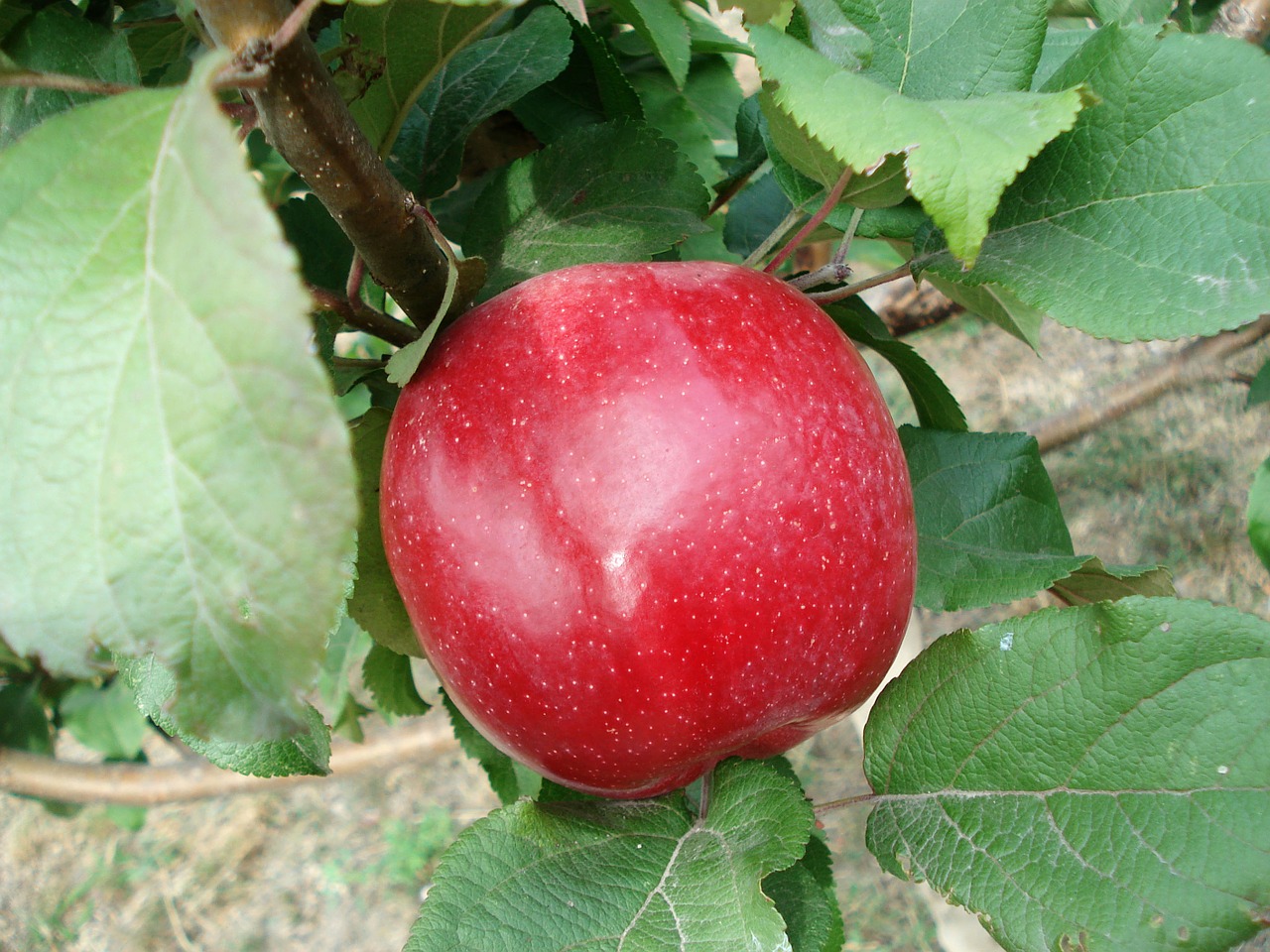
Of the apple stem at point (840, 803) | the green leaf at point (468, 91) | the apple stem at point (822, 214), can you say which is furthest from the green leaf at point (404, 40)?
the apple stem at point (840, 803)

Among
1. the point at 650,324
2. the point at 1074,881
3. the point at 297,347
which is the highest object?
the point at 297,347

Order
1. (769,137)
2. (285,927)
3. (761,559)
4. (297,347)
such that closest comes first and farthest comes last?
(297,347)
(761,559)
(769,137)
(285,927)

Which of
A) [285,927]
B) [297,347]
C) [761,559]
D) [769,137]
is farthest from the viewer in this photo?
[285,927]

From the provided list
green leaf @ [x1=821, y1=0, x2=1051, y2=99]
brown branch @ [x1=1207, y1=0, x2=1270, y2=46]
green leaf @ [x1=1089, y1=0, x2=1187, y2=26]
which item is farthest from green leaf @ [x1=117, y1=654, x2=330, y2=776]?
brown branch @ [x1=1207, y1=0, x2=1270, y2=46]

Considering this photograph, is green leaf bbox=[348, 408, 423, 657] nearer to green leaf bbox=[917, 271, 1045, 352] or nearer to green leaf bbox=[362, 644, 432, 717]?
green leaf bbox=[362, 644, 432, 717]

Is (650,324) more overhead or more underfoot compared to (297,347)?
more underfoot

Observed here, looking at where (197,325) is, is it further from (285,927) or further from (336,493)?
(285,927)

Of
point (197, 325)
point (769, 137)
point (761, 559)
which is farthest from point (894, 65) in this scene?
point (197, 325)

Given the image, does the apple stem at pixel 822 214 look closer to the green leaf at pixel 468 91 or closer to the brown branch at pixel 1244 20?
the green leaf at pixel 468 91

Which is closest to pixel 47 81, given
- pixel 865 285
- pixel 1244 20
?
pixel 865 285
